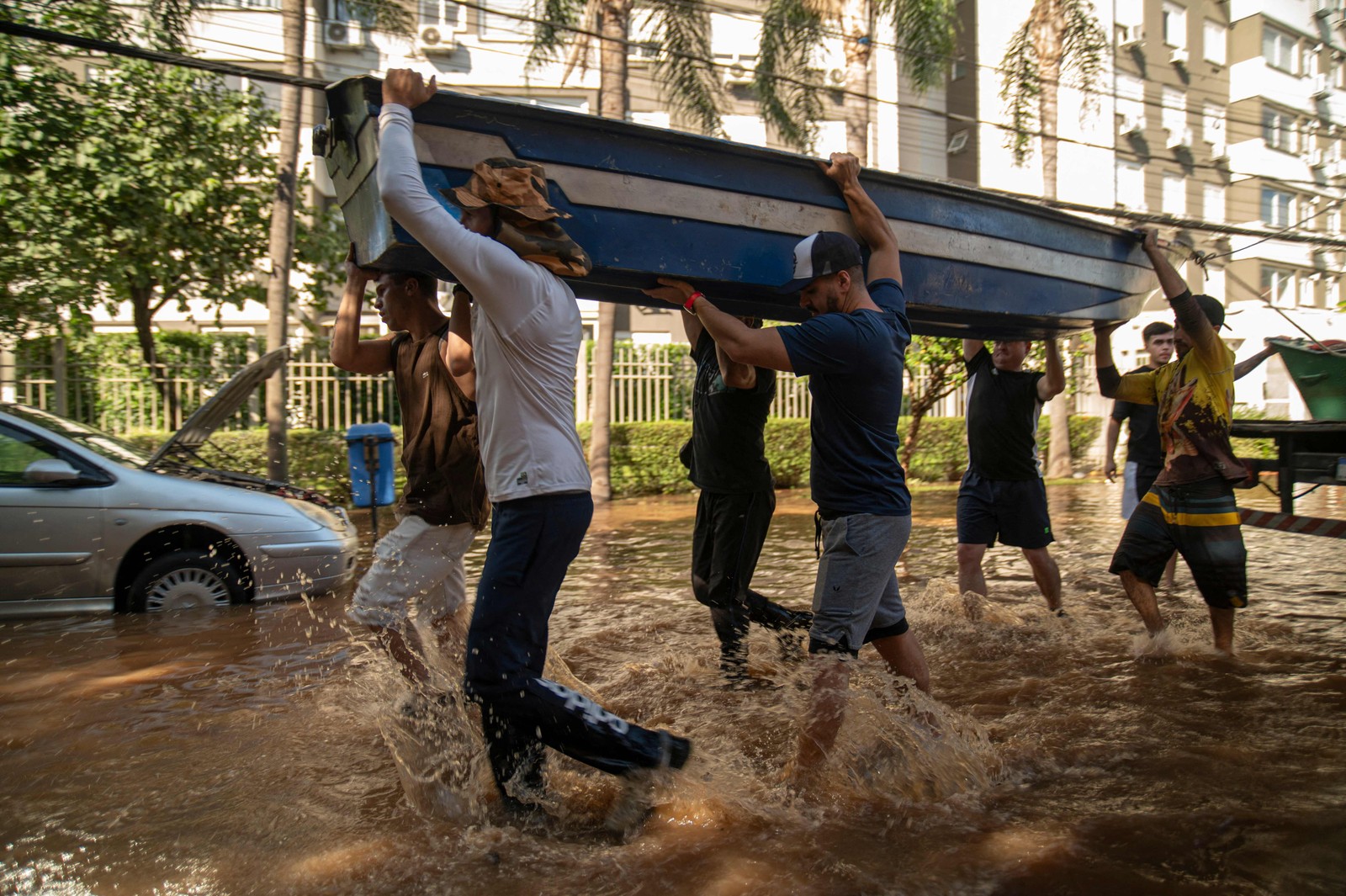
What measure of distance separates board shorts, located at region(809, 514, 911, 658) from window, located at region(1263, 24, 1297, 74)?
3476cm

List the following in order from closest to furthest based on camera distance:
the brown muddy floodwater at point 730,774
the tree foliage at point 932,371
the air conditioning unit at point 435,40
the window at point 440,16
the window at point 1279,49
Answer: the brown muddy floodwater at point 730,774 < the tree foliage at point 932,371 < the air conditioning unit at point 435,40 < the window at point 440,16 < the window at point 1279,49

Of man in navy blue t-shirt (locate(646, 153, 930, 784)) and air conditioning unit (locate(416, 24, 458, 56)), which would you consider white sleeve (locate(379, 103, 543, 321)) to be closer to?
man in navy blue t-shirt (locate(646, 153, 930, 784))

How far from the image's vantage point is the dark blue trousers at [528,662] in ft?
9.09

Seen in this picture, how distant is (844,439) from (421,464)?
1548 mm

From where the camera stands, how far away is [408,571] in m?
3.48

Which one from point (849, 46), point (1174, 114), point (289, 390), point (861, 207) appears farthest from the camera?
point (1174, 114)

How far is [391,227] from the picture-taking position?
3.20 m

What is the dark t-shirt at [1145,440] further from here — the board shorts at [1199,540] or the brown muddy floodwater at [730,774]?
the board shorts at [1199,540]

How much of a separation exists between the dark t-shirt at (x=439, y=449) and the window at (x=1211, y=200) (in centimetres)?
3158

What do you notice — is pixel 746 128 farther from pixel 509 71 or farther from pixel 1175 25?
pixel 1175 25

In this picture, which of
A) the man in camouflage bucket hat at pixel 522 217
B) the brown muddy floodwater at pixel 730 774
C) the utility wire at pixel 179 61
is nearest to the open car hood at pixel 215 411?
the brown muddy floodwater at pixel 730 774

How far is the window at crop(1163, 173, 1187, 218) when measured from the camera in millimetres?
28516

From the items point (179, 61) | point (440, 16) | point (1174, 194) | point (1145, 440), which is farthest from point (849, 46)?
point (1174, 194)

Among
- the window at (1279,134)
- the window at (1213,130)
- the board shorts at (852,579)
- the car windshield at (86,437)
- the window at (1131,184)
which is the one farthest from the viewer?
the window at (1279,134)
